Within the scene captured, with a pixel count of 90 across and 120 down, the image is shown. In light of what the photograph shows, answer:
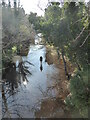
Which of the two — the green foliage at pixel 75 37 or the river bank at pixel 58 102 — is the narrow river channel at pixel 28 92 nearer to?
the river bank at pixel 58 102

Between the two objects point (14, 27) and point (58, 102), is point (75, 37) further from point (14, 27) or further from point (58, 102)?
point (14, 27)

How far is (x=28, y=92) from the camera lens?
22.4 feet

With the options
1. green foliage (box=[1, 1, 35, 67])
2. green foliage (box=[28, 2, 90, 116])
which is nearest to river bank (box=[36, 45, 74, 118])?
green foliage (box=[28, 2, 90, 116])

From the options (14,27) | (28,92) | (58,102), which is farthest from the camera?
(14,27)

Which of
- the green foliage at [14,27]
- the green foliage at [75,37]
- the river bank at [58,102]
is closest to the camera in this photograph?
the green foliage at [75,37]

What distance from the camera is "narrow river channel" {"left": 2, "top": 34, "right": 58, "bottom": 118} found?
548 cm

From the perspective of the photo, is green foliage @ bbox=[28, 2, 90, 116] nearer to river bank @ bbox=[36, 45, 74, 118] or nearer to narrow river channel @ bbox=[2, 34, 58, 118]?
river bank @ bbox=[36, 45, 74, 118]

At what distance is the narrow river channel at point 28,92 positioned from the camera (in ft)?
18.0

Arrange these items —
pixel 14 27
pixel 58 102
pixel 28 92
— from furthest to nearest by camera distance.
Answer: pixel 14 27
pixel 28 92
pixel 58 102

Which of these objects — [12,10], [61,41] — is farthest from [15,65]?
[61,41]

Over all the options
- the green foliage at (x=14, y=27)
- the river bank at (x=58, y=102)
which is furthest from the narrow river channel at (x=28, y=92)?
the green foliage at (x=14, y=27)

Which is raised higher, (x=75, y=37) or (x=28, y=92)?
(x=75, y=37)

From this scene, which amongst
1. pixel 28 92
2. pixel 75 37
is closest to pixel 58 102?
pixel 28 92

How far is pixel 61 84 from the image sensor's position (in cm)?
739
